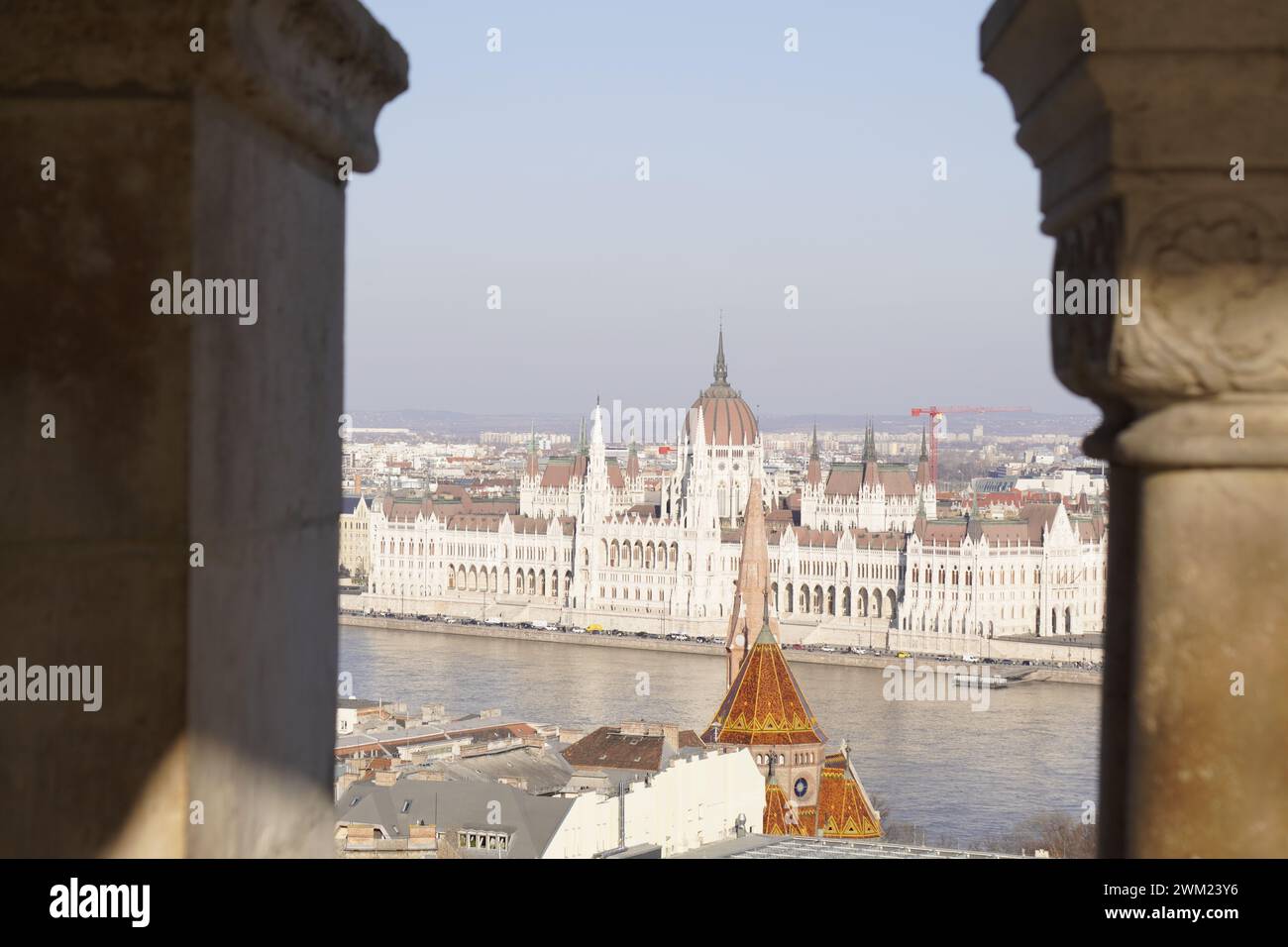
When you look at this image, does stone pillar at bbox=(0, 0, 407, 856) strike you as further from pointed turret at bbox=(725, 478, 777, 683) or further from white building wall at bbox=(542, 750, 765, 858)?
pointed turret at bbox=(725, 478, 777, 683)

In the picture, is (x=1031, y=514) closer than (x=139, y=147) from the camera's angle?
No

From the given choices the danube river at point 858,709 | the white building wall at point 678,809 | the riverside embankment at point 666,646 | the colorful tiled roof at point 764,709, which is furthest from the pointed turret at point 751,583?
the white building wall at point 678,809

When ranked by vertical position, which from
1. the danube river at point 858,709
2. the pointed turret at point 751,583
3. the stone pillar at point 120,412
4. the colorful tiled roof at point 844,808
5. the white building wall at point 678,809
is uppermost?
the stone pillar at point 120,412

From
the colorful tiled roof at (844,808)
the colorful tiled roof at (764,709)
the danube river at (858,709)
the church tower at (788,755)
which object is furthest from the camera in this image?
the danube river at (858,709)

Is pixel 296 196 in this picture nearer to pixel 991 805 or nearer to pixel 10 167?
pixel 10 167

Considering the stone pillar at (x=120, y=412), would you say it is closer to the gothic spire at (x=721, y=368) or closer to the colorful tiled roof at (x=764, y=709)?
the colorful tiled roof at (x=764, y=709)

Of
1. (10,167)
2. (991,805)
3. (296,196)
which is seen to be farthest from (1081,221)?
(991,805)

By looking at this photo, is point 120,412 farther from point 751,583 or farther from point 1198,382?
point 751,583
